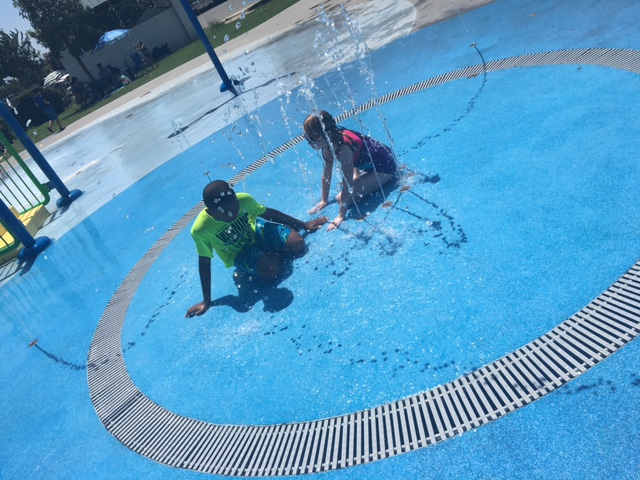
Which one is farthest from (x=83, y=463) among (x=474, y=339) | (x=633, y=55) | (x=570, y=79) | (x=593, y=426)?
(x=633, y=55)

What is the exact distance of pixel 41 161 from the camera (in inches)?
393

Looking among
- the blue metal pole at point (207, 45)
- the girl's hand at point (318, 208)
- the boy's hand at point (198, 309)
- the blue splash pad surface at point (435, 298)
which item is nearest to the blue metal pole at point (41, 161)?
the blue splash pad surface at point (435, 298)

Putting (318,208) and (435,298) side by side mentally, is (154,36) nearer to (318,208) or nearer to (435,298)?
(318,208)

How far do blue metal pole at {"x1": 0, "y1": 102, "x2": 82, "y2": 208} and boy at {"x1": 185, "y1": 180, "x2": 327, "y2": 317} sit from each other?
6.44 m

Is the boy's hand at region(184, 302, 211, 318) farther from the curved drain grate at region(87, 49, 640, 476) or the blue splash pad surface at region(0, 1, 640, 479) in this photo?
the curved drain grate at region(87, 49, 640, 476)

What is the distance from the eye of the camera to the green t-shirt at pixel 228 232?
15.1 feet

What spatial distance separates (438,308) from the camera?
3.88m

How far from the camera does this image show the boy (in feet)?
14.8

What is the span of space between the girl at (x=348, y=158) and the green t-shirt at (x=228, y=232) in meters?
0.85

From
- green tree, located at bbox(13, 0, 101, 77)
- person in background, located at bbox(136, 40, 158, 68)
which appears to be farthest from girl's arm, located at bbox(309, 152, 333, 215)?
green tree, located at bbox(13, 0, 101, 77)

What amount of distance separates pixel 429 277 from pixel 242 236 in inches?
74.8

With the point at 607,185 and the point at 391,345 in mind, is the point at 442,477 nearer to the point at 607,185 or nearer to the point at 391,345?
the point at 391,345

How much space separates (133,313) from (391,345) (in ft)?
11.0

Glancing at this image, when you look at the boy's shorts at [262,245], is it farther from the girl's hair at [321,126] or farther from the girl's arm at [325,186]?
the girl's hair at [321,126]
